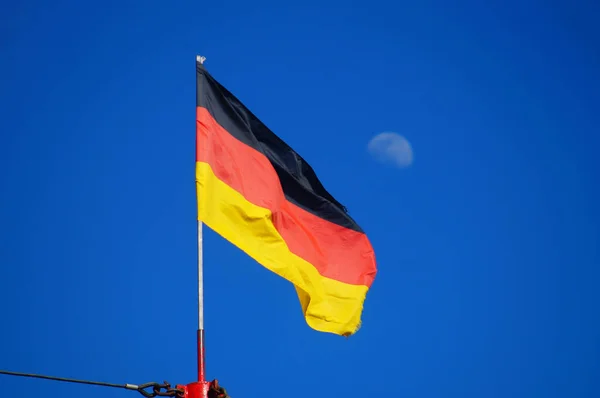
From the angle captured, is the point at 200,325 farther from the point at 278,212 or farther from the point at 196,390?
the point at 278,212

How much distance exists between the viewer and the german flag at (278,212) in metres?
12.7

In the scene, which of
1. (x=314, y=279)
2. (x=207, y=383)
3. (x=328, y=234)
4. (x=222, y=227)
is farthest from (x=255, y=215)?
(x=207, y=383)

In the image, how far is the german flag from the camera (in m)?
12.7

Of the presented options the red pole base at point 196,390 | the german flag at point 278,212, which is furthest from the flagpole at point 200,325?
the german flag at point 278,212

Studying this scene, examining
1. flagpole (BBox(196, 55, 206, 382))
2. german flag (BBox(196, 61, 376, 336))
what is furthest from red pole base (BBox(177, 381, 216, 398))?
german flag (BBox(196, 61, 376, 336))

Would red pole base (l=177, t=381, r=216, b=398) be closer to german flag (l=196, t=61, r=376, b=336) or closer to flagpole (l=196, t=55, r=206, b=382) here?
flagpole (l=196, t=55, r=206, b=382)

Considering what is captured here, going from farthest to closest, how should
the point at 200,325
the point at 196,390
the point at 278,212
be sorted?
the point at 278,212
the point at 200,325
the point at 196,390

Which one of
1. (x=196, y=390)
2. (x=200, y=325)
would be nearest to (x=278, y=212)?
(x=200, y=325)

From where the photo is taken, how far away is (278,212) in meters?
13.9

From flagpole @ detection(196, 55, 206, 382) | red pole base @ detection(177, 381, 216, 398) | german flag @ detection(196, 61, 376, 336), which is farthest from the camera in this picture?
german flag @ detection(196, 61, 376, 336)

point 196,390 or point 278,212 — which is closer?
point 196,390

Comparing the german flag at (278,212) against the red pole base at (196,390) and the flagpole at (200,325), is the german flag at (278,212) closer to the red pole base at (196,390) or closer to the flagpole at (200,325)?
the flagpole at (200,325)

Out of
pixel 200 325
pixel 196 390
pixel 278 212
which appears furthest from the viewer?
pixel 278 212

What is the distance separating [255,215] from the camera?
13.1m
